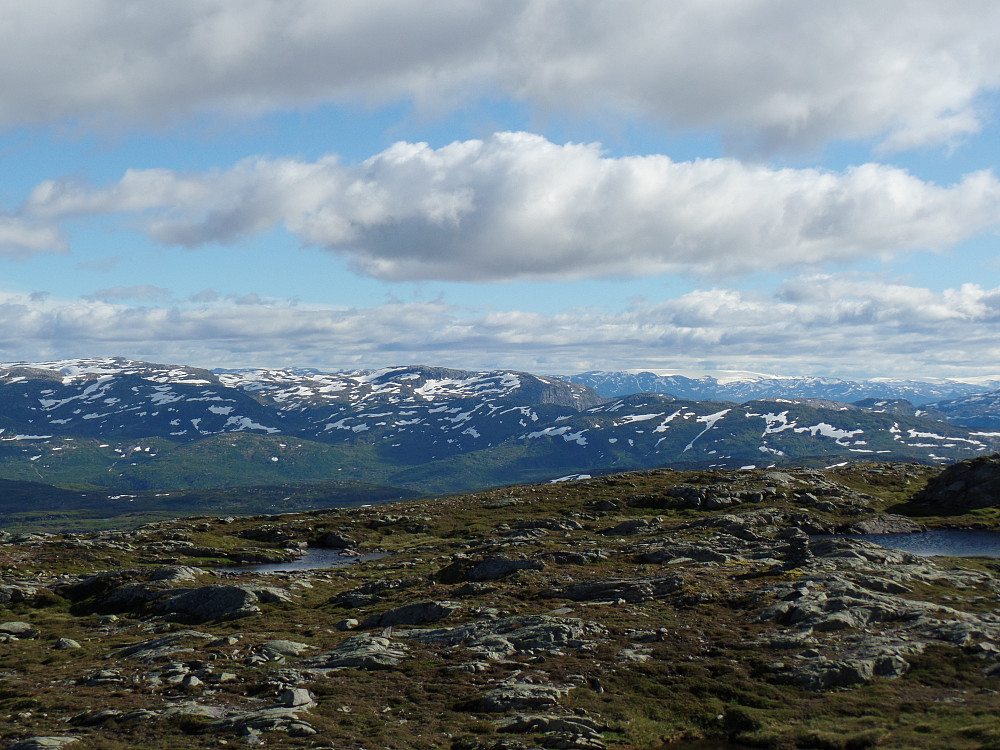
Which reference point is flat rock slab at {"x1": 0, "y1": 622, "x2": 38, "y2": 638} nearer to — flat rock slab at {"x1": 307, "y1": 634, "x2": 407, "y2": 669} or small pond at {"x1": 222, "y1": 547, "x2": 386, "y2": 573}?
flat rock slab at {"x1": 307, "y1": 634, "x2": 407, "y2": 669}

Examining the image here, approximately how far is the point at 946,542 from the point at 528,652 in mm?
84879

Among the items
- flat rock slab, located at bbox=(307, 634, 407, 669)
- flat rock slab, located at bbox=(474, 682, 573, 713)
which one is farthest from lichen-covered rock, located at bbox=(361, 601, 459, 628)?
flat rock slab, located at bbox=(474, 682, 573, 713)

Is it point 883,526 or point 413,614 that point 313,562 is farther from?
point 883,526

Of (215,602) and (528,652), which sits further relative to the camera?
(215,602)

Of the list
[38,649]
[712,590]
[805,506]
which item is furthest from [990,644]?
[805,506]

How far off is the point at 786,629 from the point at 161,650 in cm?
Answer: 4462

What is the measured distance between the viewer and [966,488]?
132 meters

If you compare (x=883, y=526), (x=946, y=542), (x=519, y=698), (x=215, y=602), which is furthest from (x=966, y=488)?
(x=215, y=602)

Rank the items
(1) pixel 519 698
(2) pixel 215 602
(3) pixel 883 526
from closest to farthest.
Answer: (1) pixel 519 698 < (2) pixel 215 602 < (3) pixel 883 526

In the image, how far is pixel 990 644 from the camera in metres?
43.6

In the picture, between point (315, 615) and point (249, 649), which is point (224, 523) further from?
point (249, 649)

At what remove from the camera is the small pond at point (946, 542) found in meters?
94.1

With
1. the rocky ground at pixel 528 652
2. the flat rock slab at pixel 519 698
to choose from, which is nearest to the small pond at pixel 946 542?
the rocky ground at pixel 528 652

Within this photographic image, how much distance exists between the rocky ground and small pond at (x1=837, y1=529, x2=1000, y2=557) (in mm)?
17773
